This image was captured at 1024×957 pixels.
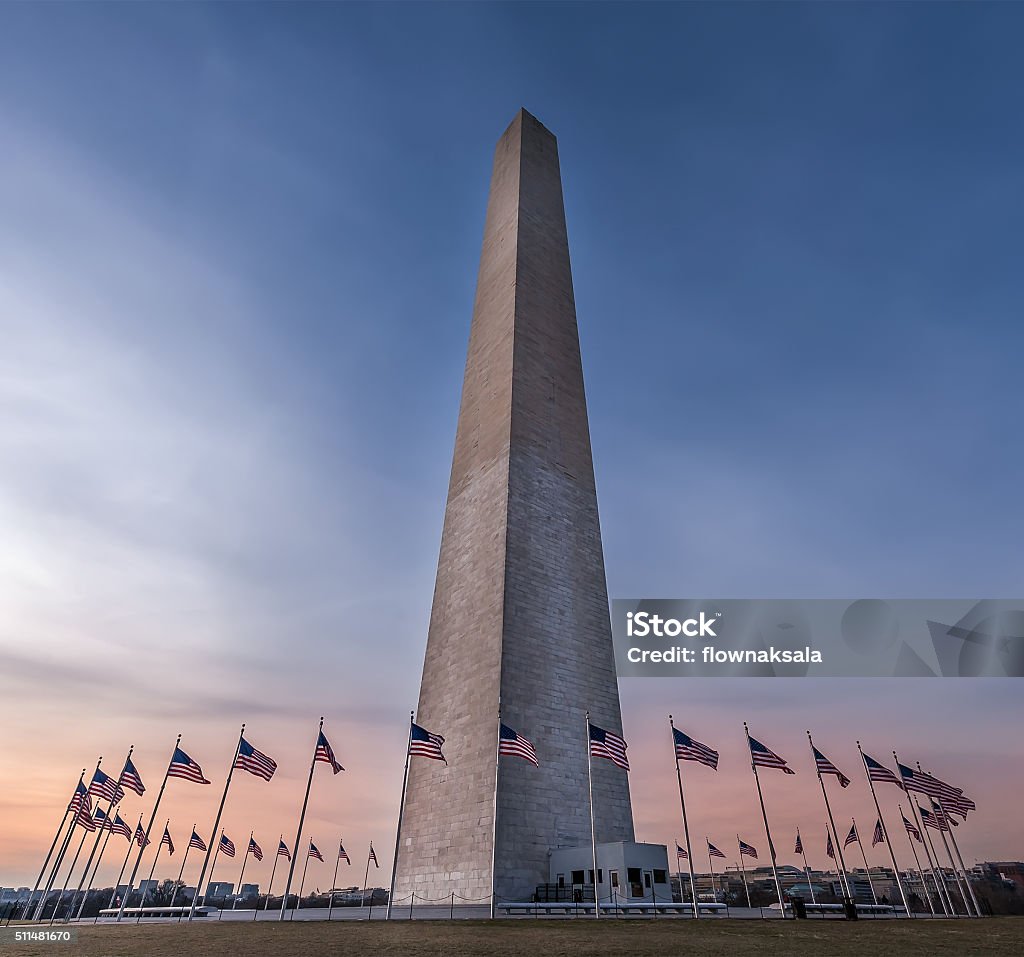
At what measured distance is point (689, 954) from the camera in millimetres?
12117

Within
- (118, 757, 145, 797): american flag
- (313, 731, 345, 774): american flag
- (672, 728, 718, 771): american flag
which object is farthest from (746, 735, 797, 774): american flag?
(118, 757, 145, 797): american flag

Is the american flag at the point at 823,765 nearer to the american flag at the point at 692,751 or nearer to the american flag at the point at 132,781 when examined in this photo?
the american flag at the point at 692,751

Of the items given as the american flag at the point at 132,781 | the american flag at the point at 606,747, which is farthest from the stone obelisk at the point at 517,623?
the american flag at the point at 132,781

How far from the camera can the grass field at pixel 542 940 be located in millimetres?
12641

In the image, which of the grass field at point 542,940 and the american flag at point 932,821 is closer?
the grass field at point 542,940

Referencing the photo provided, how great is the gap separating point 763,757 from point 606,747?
5.94 metres

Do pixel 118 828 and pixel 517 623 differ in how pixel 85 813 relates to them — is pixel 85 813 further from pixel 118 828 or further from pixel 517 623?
pixel 517 623

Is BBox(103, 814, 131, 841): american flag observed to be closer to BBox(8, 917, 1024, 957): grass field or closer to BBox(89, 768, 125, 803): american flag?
BBox(89, 768, 125, 803): american flag

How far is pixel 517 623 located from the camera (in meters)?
31.9

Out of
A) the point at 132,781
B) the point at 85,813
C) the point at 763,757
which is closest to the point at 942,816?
the point at 763,757

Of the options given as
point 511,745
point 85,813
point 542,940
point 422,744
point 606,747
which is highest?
point 606,747

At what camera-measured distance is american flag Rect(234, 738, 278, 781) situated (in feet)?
81.0

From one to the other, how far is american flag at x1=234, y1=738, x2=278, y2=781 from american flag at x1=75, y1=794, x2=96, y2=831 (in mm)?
10474

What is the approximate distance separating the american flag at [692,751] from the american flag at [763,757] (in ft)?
5.20
